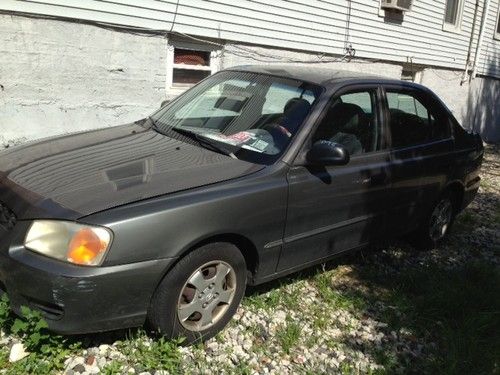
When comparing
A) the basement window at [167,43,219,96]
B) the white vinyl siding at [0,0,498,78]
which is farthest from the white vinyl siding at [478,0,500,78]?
the basement window at [167,43,219,96]

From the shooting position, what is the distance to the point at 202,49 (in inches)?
283

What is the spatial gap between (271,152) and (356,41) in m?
7.11

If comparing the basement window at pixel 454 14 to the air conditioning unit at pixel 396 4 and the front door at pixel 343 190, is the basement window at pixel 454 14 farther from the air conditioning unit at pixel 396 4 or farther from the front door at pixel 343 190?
the front door at pixel 343 190

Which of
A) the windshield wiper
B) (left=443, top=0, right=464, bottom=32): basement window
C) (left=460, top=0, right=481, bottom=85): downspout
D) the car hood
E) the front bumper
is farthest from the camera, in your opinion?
(left=460, top=0, right=481, bottom=85): downspout

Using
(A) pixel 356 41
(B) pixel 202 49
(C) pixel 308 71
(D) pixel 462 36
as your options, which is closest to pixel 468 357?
(C) pixel 308 71

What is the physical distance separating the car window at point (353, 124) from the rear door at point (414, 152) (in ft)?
0.59

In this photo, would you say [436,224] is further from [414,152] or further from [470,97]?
[470,97]

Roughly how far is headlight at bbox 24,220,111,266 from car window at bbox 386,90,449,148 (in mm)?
2490

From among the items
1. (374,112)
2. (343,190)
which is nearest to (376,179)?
(343,190)

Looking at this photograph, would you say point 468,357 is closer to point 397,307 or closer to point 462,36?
point 397,307

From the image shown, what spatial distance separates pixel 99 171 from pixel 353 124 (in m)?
1.86

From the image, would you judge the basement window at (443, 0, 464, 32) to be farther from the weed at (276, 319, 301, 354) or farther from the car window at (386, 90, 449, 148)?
the weed at (276, 319, 301, 354)

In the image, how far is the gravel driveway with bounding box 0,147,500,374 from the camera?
9.55ft

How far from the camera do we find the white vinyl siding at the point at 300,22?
5.91 metres
